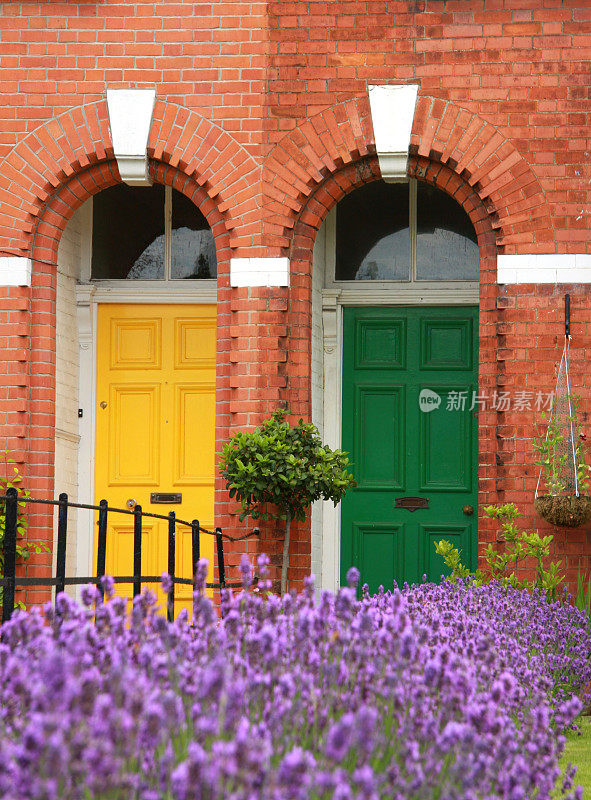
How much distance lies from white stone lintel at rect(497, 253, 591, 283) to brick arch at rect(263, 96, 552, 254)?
3.8 inches

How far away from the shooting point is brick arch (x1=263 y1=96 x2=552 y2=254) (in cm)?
817

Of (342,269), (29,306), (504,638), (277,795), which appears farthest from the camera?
(342,269)

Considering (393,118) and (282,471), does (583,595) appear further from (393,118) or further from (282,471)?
(393,118)

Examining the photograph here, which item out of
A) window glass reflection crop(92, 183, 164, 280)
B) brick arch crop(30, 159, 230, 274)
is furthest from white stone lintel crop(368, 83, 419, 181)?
window glass reflection crop(92, 183, 164, 280)

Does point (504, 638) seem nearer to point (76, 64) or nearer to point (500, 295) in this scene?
point (500, 295)

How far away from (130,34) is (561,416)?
4127 millimetres

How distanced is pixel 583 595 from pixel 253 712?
17.4 feet

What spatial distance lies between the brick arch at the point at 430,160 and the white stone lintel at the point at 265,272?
0.10 m

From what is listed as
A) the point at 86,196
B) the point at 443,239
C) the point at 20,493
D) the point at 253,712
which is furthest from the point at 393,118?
the point at 253,712

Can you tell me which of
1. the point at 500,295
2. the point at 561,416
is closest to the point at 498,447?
the point at 561,416

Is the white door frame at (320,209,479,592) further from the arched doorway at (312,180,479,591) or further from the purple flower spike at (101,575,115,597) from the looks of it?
the purple flower spike at (101,575,115,597)

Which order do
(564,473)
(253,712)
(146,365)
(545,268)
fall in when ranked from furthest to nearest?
(146,365), (545,268), (564,473), (253,712)

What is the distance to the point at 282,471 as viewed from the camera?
7.76 metres

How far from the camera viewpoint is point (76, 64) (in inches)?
336
